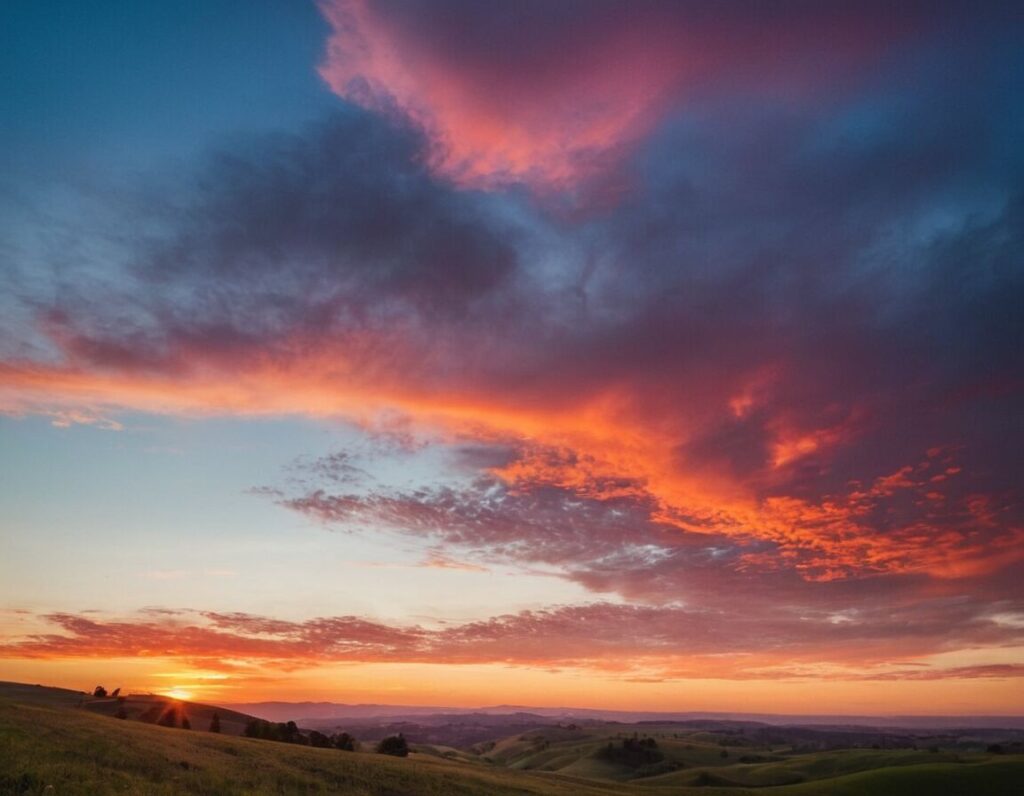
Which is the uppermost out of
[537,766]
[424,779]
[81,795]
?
[81,795]

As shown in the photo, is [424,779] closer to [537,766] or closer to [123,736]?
[123,736]

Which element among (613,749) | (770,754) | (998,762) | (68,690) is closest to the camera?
(998,762)

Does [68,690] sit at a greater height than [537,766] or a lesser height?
greater

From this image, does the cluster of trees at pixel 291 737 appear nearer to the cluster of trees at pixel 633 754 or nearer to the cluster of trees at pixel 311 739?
the cluster of trees at pixel 311 739

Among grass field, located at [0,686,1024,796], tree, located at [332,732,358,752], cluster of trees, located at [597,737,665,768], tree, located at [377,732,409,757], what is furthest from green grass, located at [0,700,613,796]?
cluster of trees, located at [597,737,665,768]

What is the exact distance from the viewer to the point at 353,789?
1737 inches

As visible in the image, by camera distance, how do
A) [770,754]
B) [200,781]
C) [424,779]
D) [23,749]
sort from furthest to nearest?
[770,754], [424,779], [200,781], [23,749]

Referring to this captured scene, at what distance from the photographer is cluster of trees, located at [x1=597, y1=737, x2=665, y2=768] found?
172375 millimetres

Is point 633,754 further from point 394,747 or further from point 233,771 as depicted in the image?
point 233,771

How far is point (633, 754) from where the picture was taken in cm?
17775

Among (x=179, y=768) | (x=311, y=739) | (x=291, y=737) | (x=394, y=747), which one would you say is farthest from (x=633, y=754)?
(x=179, y=768)

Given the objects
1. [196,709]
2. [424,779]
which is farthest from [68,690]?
[424,779]

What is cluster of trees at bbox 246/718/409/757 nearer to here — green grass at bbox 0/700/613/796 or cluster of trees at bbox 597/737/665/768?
green grass at bbox 0/700/613/796

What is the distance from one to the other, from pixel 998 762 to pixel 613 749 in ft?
343
